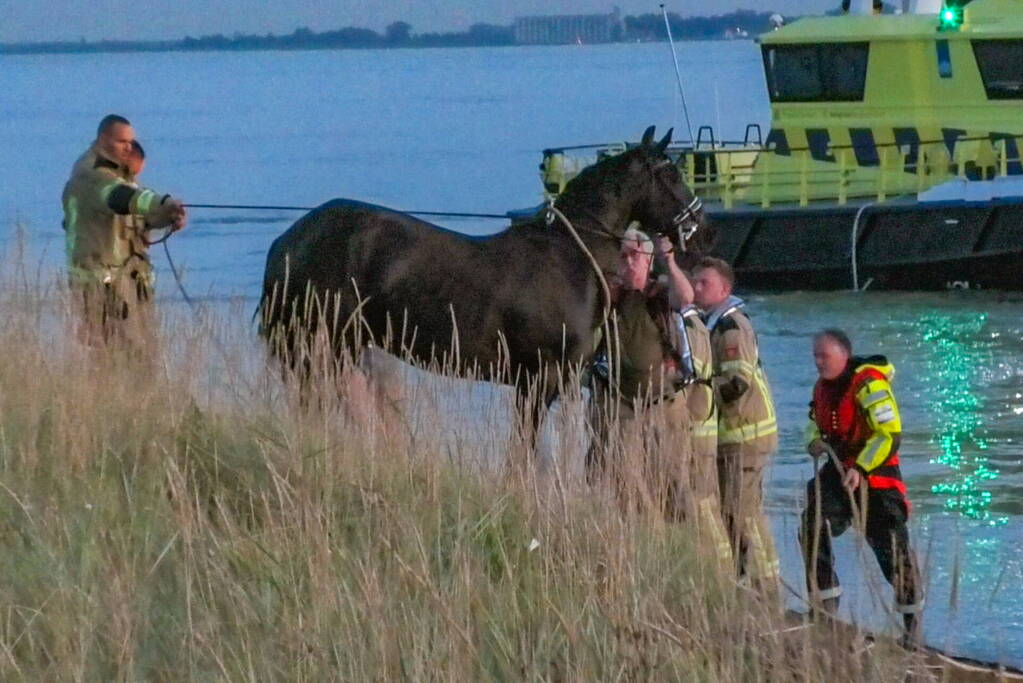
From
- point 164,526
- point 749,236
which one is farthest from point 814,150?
point 164,526

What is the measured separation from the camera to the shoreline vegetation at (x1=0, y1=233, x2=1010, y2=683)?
13.8 feet

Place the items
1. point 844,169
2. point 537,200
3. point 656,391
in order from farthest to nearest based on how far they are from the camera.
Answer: point 537,200 < point 844,169 < point 656,391

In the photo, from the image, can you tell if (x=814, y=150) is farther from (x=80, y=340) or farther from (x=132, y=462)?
(x=132, y=462)

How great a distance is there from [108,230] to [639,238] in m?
2.28

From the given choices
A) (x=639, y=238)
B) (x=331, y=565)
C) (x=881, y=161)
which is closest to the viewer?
(x=331, y=565)

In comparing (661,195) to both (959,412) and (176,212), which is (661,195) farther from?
(959,412)

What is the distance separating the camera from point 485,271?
25.0 feet

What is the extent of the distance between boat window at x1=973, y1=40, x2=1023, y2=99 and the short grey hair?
38.5ft

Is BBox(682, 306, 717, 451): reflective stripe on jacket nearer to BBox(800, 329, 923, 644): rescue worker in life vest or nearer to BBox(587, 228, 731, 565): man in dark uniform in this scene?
BBox(587, 228, 731, 565): man in dark uniform

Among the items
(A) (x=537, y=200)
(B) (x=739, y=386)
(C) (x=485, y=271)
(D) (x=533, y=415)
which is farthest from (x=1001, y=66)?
(A) (x=537, y=200)

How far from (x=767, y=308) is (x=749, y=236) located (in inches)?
29.7

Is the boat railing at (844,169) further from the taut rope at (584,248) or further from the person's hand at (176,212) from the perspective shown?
the person's hand at (176,212)

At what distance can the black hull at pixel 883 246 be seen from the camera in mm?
17844

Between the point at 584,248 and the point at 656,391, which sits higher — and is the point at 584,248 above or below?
above
